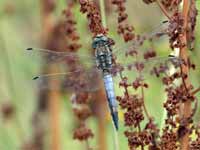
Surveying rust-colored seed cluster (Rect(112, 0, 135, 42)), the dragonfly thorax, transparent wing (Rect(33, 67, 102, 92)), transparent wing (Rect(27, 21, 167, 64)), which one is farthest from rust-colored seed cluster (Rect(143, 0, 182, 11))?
transparent wing (Rect(33, 67, 102, 92))

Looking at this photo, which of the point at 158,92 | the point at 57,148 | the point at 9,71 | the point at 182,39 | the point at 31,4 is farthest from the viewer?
the point at 31,4

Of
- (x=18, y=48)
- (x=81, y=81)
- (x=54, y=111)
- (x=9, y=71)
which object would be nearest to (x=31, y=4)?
A: (x=18, y=48)

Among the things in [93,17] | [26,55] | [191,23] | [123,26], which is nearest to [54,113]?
[26,55]

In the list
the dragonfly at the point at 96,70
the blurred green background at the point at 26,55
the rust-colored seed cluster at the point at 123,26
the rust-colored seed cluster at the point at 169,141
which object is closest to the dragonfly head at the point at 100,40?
the dragonfly at the point at 96,70

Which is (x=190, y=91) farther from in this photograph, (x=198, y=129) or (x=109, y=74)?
(x=109, y=74)

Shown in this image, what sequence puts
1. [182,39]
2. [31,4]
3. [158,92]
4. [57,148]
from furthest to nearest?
[31,4]
[158,92]
[57,148]
[182,39]

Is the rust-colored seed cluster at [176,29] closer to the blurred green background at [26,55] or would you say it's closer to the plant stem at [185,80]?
the plant stem at [185,80]
